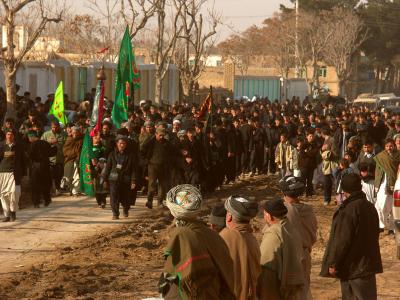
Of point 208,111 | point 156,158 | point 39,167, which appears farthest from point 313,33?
point 39,167

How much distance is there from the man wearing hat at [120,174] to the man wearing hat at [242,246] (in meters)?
9.61

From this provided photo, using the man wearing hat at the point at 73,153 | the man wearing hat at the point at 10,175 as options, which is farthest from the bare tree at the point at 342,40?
the man wearing hat at the point at 10,175

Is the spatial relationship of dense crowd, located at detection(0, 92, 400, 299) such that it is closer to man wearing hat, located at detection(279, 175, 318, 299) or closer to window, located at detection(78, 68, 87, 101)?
man wearing hat, located at detection(279, 175, 318, 299)

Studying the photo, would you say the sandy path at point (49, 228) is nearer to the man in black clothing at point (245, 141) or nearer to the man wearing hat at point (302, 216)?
the man wearing hat at point (302, 216)

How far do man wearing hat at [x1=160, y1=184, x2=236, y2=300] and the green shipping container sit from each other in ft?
214

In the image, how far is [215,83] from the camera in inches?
3091

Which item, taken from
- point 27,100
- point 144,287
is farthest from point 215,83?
point 144,287

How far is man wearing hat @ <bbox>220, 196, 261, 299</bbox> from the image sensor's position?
25.0 feet

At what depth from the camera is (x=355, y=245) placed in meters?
9.00

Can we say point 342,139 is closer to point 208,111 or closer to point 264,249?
point 208,111

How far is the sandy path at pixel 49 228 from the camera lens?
13.9 metres

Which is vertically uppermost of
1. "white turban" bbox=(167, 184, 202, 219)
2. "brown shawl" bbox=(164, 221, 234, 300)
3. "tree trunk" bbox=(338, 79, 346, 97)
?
"white turban" bbox=(167, 184, 202, 219)

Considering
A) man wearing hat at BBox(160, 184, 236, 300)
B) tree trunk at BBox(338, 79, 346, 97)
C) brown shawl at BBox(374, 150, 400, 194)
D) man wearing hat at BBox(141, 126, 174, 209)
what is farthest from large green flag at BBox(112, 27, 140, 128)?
tree trunk at BBox(338, 79, 346, 97)

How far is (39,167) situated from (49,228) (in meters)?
2.25
